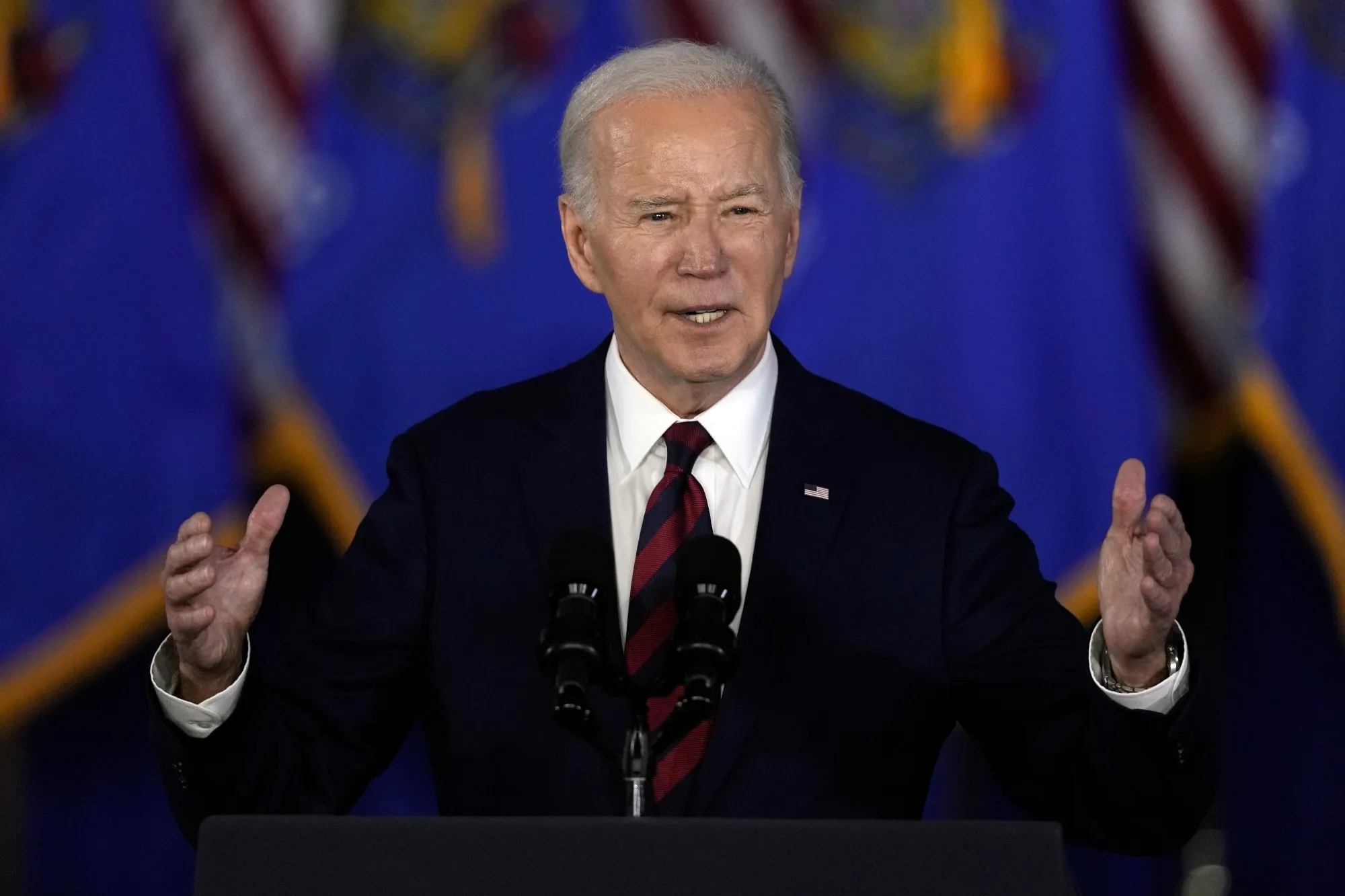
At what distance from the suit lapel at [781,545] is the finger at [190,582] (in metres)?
0.67

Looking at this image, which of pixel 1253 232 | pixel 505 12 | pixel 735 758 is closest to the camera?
pixel 735 758

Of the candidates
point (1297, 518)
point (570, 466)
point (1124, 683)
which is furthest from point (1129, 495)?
point (1297, 518)

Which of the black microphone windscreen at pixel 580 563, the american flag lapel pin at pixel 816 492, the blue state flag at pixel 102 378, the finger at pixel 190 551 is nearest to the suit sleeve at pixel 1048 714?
the american flag lapel pin at pixel 816 492

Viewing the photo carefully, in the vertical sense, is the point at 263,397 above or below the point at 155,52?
below

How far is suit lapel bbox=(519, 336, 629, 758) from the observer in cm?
238

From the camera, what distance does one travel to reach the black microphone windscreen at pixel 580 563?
5.49 feet

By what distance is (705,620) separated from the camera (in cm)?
163

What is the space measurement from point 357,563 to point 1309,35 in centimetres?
193

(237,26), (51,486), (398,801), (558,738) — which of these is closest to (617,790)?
(558,738)

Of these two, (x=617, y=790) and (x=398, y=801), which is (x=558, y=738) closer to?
(x=617, y=790)

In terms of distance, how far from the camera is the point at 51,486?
3154 mm

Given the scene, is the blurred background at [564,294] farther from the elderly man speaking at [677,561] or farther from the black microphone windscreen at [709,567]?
the black microphone windscreen at [709,567]

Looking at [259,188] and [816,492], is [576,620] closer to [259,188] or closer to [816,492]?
[816,492]

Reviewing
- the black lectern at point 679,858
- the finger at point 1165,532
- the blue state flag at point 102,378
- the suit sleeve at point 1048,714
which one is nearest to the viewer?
the black lectern at point 679,858
